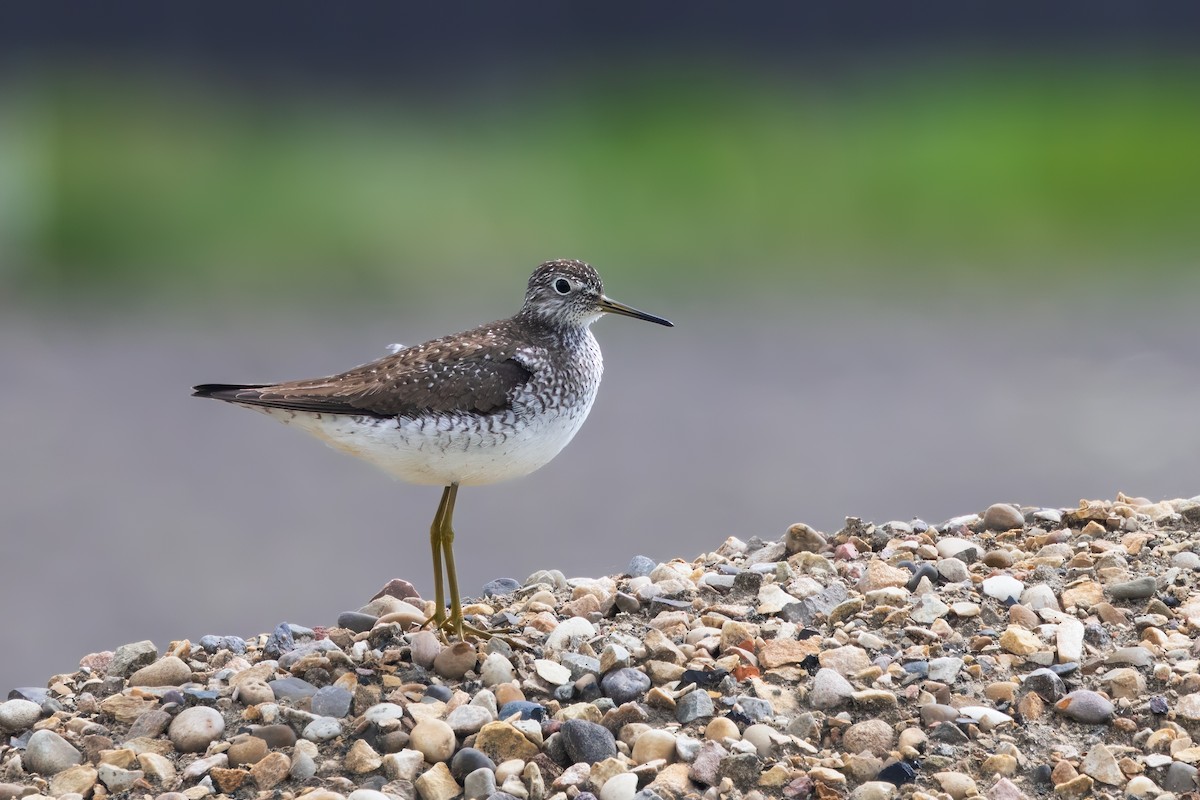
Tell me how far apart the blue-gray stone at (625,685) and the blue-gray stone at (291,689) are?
1.22 m

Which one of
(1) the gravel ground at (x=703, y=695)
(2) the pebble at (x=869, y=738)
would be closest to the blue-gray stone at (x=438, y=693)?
(1) the gravel ground at (x=703, y=695)

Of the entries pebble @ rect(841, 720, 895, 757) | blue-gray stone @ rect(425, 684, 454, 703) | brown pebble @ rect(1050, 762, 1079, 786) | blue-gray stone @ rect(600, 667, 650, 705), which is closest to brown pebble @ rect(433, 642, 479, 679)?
blue-gray stone @ rect(425, 684, 454, 703)

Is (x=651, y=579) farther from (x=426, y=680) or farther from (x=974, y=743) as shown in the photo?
(x=974, y=743)

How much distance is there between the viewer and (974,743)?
4859mm

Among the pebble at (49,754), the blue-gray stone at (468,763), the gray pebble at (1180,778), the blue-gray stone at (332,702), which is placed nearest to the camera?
the gray pebble at (1180,778)

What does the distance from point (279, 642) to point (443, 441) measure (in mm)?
1419

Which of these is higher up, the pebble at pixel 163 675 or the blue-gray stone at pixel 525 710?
the blue-gray stone at pixel 525 710

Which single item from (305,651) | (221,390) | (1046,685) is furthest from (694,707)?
(221,390)

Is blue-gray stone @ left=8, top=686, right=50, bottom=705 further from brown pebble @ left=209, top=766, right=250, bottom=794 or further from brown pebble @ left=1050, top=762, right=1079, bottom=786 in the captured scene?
brown pebble @ left=1050, top=762, right=1079, bottom=786

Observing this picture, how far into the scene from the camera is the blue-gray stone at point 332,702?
17.5 feet

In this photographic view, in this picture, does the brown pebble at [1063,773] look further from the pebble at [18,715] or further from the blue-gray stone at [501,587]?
the pebble at [18,715]

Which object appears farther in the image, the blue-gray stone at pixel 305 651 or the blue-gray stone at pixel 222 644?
the blue-gray stone at pixel 222 644

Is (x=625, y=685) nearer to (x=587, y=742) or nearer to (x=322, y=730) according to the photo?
(x=587, y=742)

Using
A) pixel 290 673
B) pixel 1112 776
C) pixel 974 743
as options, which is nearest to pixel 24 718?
pixel 290 673
